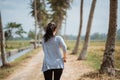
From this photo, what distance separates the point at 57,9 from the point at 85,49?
3179 cm

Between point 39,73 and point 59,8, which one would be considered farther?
point 59,8

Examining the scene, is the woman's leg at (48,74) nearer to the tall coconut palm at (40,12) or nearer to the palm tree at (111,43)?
the palm tree at (111,43)

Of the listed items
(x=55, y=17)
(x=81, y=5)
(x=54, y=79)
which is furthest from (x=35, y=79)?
(x=55, y=17)

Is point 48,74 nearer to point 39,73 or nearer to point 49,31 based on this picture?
point 49,31

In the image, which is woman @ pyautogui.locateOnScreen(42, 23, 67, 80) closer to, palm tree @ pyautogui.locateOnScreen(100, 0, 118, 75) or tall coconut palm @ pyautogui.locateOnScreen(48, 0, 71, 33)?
palm tree @ pyautogui.locateOnScreen(100, 0, 118, 75)

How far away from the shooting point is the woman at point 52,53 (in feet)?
25.1

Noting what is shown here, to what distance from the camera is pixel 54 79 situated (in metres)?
7.79

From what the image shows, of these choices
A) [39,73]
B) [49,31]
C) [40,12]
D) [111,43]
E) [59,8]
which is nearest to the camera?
[49,31]

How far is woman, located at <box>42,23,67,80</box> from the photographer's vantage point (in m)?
7.64

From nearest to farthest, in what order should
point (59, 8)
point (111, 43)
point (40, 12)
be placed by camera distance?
point (111, 43), point (59, 8), point (40, 12)

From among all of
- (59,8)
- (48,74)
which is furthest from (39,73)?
(59,8)

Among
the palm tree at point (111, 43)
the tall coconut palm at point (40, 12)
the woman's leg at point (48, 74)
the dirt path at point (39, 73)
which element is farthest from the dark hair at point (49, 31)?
the tall coconut palm at point (40, 12)

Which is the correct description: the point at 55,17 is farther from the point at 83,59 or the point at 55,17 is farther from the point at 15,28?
the point at 83,59

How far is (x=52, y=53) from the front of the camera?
769cm
